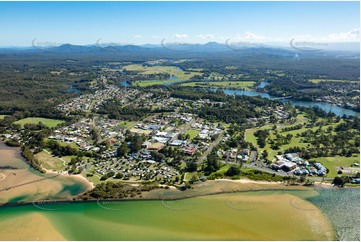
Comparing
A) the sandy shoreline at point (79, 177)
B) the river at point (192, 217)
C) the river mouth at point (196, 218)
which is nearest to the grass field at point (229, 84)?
the sandy shoreline at point (79, 177)

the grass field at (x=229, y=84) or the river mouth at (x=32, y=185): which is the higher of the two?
the grass field at (x=229, y=84)

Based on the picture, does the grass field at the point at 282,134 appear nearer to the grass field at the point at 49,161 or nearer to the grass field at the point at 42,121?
the grass field at the point at 49,161

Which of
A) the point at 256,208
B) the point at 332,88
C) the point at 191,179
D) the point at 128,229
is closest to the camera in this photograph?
the point at 128,229

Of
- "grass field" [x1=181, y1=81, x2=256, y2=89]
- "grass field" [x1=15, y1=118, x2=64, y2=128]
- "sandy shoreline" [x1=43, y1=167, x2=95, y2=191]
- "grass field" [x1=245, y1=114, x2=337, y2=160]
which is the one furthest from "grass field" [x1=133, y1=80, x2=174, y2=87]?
"sandy shoreline" [x1=43, y1=167, x2=95, y2=191]

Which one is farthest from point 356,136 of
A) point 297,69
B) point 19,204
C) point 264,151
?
point 297,69

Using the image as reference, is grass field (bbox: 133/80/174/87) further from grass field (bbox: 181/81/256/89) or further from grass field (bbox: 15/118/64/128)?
grass field (bbox: 15/118/64/128)

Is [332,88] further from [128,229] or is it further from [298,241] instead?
[128,229]
